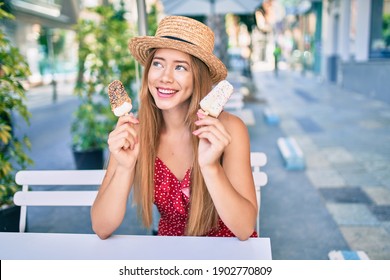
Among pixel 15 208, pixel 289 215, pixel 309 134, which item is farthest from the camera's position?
pixel 309 134

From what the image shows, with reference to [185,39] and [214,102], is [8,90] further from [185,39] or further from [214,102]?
[214,102]

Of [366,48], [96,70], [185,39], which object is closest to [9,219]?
[185,39]

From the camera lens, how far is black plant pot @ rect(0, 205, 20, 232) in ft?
10.1

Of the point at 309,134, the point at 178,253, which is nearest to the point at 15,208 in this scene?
the point at 178,253

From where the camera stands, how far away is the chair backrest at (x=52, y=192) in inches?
96.8

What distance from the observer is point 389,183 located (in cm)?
522

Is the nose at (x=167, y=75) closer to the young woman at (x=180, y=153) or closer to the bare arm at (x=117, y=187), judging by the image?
the young woman at (x=180, y=153)

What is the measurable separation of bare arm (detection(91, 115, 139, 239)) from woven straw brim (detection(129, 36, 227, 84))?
1.33ft

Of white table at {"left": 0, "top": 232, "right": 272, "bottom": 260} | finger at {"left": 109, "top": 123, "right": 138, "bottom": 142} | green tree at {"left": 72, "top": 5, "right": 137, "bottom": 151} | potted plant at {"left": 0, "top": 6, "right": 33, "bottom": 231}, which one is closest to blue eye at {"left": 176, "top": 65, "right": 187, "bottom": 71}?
finger at {"left": 109, "top": 123, "right": 138, "bottom": 142}

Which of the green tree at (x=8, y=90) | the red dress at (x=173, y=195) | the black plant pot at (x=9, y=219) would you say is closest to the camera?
the red dress at (x=173, y=195)

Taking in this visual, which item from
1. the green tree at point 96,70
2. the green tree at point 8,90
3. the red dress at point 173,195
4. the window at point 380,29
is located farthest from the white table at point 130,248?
the window at point 380,29

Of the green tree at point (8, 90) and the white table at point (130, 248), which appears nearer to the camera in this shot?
the white table at point (130, 248)

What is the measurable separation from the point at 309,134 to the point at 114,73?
4.18 meters

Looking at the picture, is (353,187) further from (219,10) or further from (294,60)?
(294,60)
